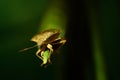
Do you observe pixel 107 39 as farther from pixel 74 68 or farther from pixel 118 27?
pixel 74 68

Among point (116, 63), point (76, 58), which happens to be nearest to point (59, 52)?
point (76, 58)

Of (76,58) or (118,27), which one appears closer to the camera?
(76,58)

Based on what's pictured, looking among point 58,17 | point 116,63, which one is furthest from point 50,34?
point 116,63

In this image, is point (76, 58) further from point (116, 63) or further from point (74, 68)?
point (116, 63)

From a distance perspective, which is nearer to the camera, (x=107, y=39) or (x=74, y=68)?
(x=74, y=68)

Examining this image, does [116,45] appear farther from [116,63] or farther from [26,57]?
[26,57]
